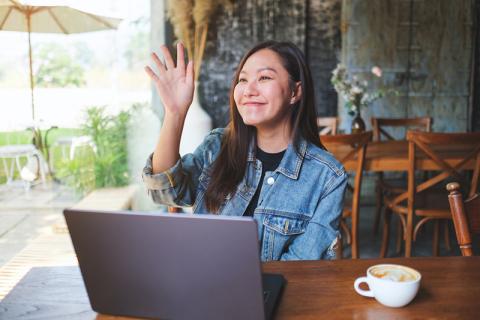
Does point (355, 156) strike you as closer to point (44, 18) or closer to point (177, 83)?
point (177, 83)

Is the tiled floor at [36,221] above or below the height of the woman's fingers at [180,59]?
below

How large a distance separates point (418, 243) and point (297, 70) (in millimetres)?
2479

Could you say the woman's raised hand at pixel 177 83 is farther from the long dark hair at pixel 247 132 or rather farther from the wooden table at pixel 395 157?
the wooden table at pixel 395 157

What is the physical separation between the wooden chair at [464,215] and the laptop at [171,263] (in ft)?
2.28

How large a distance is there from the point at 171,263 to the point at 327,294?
359 mm

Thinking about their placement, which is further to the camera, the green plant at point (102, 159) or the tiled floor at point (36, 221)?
the green plant at point (102, 159)

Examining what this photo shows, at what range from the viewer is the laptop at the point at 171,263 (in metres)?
0.73

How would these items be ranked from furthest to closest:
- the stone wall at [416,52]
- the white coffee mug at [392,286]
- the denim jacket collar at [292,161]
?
the stone wall at [416,52]
the denim jacket collar at [292,161]
the white coffee mug at [392,286]

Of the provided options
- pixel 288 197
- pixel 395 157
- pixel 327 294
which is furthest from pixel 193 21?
pixel 327 294

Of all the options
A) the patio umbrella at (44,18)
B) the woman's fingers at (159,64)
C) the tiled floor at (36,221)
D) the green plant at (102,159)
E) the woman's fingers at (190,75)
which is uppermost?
the patio umbrella at (44,18)

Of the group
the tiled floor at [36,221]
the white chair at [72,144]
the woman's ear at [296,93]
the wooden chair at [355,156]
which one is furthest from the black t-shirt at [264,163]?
the white chair at [72,144]

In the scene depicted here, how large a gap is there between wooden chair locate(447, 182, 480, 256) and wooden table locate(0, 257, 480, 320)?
0.12 metres

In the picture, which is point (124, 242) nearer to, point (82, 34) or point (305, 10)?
point (82, 34)

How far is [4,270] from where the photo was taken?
2.52m
